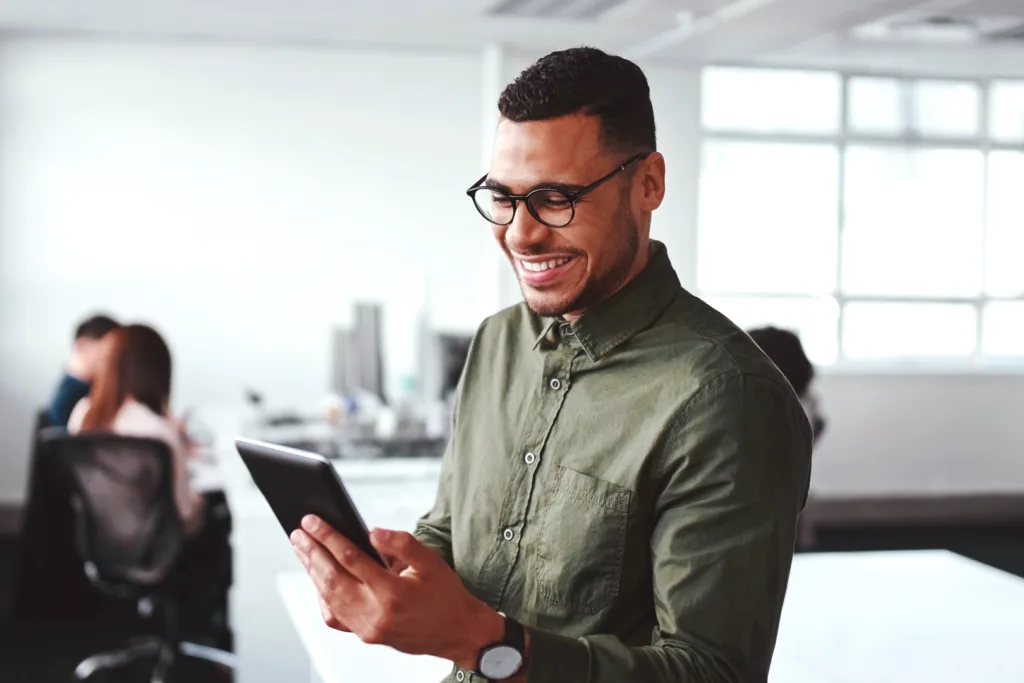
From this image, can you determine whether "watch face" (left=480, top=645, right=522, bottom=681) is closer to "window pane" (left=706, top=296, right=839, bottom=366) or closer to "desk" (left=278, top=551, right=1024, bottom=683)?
"desk" (left=278, top=551, right=1024, bottom=683)

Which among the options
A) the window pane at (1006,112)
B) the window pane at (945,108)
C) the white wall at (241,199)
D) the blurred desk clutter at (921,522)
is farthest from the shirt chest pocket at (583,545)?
the window pane at (1006,112)

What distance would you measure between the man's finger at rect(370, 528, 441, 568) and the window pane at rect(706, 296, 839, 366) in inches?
276

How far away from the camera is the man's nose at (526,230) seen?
1.35 meters

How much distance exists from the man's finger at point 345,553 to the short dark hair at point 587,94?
50 cm

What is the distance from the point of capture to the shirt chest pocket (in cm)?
133

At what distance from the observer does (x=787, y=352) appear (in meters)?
3.23

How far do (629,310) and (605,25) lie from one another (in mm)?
5095

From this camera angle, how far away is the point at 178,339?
23.7 feet

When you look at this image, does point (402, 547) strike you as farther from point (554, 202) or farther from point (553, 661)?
point (554, 202)

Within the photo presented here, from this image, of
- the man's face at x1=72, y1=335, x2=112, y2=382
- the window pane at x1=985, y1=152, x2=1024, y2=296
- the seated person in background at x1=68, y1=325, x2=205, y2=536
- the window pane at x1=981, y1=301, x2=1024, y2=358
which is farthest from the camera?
the window pane at x1=981, y1=301, x2=1024, y2=358

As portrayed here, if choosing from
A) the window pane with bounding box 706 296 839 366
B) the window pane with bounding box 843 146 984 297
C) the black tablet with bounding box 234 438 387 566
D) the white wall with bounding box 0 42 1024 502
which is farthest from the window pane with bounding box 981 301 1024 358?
the black tablet with bounding box 234 438 387 566

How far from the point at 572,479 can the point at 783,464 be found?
25 cm

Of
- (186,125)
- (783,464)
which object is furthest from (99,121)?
(783,464)

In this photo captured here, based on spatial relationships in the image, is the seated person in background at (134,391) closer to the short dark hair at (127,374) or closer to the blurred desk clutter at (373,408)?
the short dark hair at (127,374)
